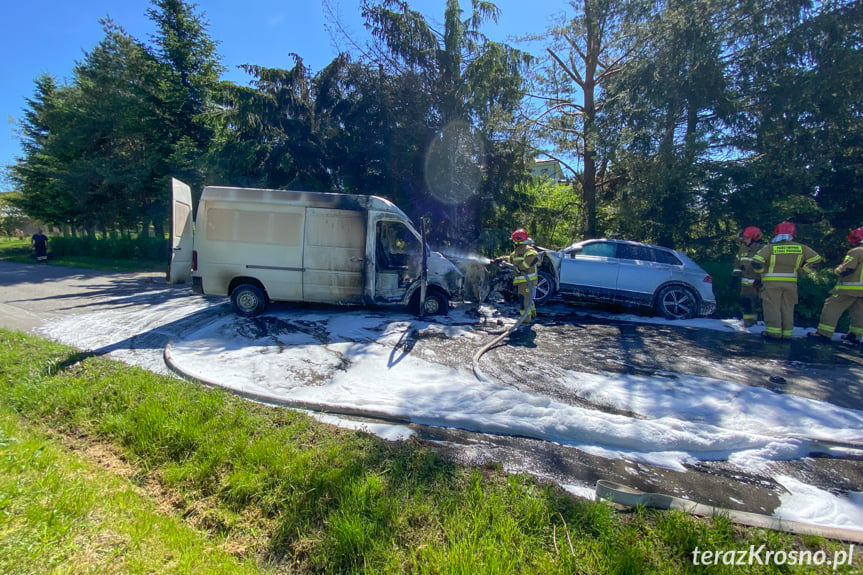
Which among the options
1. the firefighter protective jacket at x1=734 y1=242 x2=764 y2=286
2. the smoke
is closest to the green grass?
the smoke

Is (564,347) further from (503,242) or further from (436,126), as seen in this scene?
(436,126)

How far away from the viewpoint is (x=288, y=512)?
2197mm

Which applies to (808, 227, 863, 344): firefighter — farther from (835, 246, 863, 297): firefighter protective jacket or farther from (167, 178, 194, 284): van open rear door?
(167, 178, 194, 284): van open rear door

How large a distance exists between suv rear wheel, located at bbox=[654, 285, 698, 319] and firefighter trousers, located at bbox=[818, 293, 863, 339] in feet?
6.35

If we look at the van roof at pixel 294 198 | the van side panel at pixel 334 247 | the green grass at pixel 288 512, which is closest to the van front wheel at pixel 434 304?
the van side panel at pixel 334 247

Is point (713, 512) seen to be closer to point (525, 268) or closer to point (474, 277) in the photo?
point (525, 268)

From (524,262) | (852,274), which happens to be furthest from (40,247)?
(852,274)

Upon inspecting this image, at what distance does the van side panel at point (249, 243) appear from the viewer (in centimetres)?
663

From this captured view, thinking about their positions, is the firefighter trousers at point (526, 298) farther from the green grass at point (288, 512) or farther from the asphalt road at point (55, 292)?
the asphalt road at point (55, 292)

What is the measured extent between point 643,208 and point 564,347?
6.67 m

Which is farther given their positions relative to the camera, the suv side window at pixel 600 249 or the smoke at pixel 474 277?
the smoke at pixel 474 277

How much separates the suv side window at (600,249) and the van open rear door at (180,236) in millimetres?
8088

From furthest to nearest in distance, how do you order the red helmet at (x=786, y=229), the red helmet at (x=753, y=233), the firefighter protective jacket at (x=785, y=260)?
the red helmet at (x=753, y=233) < the red helmet at (x=786, y=229) < the firefighter protective jacket at (x=785, y=260)

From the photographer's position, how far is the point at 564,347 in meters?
5.79
